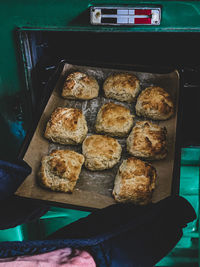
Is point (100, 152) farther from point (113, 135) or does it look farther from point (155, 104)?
point (155, 104)

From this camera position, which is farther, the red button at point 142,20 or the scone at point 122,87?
the scone at point 122,87

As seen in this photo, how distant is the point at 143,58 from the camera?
1.64m

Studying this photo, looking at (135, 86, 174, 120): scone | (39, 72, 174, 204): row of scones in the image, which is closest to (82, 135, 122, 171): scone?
(39, 72, 174, 204): row of scones

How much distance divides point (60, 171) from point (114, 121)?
0.40m

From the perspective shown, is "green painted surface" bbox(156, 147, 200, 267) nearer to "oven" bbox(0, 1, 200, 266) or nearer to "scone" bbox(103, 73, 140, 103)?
"oven" bbox(0, 1, 200, 266)

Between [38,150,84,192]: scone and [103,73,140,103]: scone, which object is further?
[103,73,140,103]: scone

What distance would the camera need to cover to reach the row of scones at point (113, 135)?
4.18 ft

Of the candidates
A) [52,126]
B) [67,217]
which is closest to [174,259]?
[67,217]

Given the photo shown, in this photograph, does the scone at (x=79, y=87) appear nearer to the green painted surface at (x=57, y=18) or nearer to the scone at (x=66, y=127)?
the scone at (x=66, y=127)

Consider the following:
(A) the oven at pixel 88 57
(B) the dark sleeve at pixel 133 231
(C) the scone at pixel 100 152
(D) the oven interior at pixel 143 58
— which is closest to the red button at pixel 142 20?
(A) the oven at pixel 88 57

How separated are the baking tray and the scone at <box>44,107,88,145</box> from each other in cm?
5

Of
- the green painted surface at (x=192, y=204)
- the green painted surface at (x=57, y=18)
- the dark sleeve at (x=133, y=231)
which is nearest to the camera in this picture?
the dark sleeve at (x=133, y=231)

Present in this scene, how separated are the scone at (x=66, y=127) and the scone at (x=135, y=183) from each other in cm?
32

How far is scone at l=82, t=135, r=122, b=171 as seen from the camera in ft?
4.51
